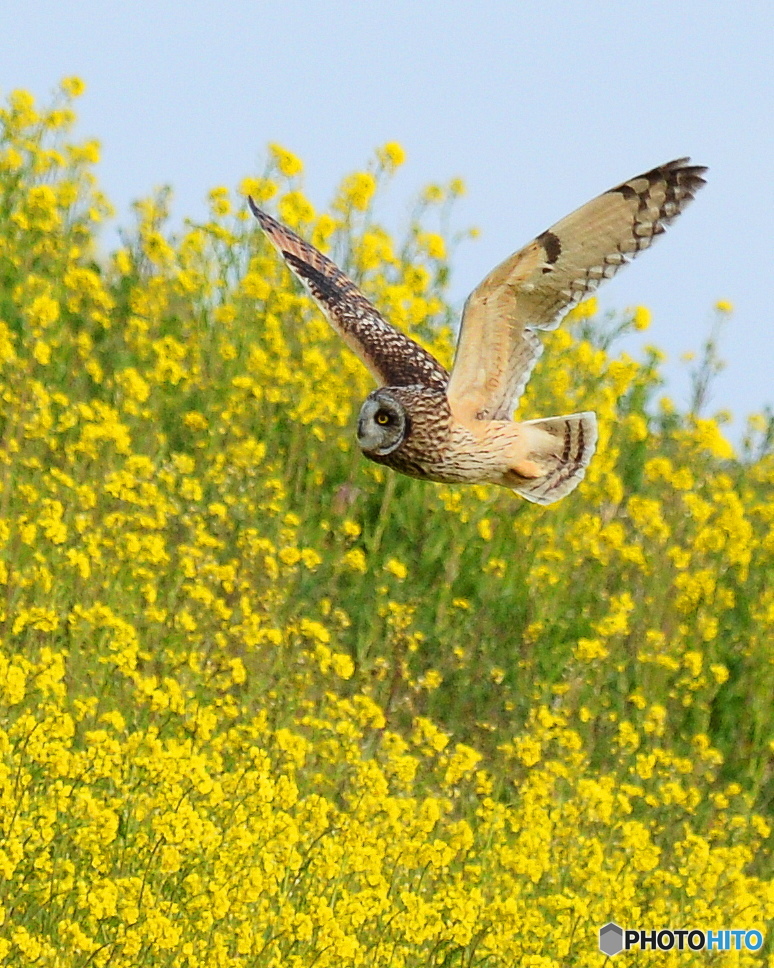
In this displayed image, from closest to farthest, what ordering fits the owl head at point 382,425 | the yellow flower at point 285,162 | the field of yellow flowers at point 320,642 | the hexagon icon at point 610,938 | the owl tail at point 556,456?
1. the field of yellow flowers at point 320,642
2. the hexagon icon at point 610,938
3. the owl head at point 382,425
4. the owl tail at point 556,456
5. the yellow flower at point 285,162

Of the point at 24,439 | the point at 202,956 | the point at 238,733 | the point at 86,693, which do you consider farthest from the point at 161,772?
the point at 24,439

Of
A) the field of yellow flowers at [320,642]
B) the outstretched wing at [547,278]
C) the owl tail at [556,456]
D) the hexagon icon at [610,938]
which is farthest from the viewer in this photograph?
the owl tail at [556,456]

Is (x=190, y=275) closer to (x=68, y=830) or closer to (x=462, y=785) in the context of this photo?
(x=462, y=785)

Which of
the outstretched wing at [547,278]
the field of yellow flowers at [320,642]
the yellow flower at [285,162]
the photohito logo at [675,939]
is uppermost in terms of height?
the yellow flower at [285,162]

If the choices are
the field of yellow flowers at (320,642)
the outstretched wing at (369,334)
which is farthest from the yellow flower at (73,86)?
the outstretched wing at (369,334)

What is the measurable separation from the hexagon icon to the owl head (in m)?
1.87

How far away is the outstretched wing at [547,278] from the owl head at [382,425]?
9.4 inches

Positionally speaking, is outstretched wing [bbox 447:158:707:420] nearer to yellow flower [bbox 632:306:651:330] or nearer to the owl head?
the owl head

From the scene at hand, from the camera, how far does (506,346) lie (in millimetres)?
6184

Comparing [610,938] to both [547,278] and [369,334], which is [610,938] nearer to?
[547,278]

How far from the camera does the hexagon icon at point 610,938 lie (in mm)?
5109

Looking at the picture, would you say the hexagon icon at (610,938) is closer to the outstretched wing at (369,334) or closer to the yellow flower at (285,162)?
the outstretched wing at (369,334)

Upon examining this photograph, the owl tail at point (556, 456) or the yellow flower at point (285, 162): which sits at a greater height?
the yellow flower at point (285, 162)

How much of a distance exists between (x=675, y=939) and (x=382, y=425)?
6.73 feet
